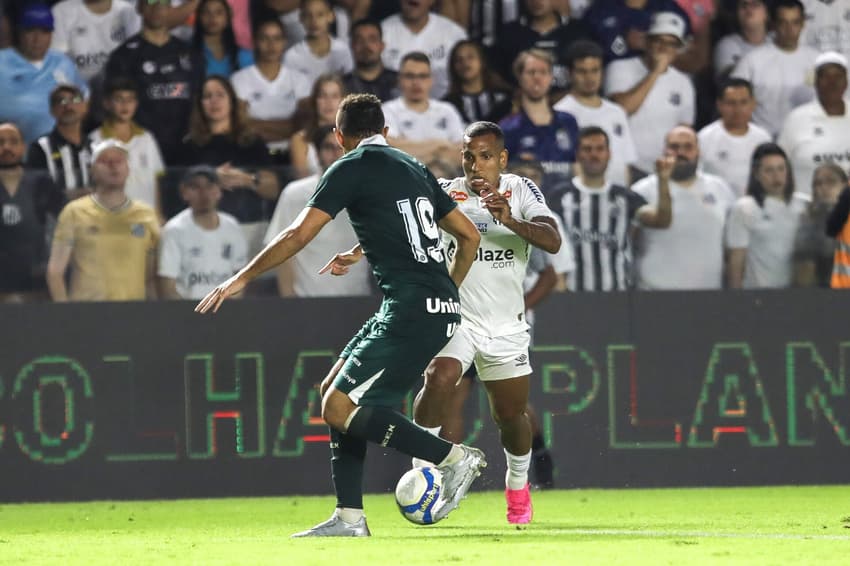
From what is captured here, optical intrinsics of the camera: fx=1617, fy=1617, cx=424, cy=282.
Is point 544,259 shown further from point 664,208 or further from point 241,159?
point 241,159

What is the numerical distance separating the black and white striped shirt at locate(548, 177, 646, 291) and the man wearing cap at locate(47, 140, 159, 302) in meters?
2.86

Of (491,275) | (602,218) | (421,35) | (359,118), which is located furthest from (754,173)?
(359,118)

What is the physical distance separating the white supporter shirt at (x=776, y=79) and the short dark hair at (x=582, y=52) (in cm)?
155

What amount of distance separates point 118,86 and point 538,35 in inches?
145

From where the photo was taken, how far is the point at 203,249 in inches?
437

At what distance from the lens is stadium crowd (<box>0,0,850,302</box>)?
36.4 ft

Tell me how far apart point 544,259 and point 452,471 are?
3687mm

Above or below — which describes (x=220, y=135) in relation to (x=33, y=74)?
below

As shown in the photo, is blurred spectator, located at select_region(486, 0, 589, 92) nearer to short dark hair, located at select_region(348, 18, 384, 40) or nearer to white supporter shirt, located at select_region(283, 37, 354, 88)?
short dark hair, located at select_region(348, 18, 384, 40)

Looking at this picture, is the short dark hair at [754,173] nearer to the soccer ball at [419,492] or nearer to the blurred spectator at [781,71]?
the blurred spectator at [781,71]

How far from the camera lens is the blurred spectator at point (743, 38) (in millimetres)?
14492

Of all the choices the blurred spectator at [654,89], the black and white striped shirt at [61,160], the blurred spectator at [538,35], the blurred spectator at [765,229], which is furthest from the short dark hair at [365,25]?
the blurred spectator at [765,229]

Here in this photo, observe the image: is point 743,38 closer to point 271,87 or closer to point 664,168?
point 664,168

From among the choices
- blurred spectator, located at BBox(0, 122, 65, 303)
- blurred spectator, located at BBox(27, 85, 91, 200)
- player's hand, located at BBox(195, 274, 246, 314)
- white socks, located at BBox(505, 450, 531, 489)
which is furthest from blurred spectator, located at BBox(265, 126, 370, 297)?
player's hand, located at BBox(195, 274, 246, 314)
